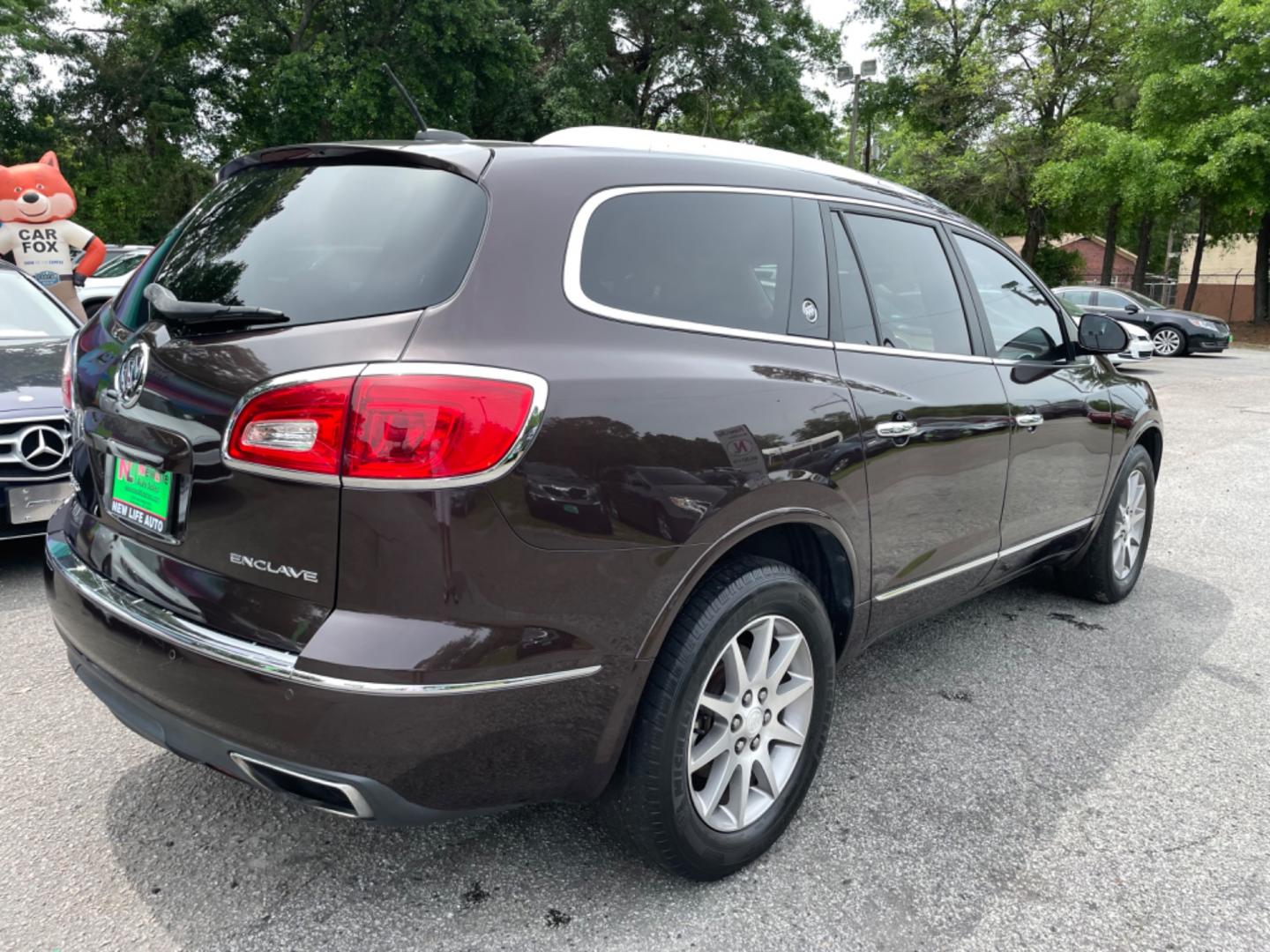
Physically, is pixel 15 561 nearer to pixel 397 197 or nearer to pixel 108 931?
pixel 108 931

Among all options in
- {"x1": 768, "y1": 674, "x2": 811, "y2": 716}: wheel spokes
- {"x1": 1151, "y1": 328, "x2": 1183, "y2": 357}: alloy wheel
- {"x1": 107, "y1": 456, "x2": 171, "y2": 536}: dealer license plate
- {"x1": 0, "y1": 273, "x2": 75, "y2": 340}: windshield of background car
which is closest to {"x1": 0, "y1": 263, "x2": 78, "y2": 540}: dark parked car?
{"x1": 0, "y1": 273, "x2": 75, "y2": 340}: windshield of background car

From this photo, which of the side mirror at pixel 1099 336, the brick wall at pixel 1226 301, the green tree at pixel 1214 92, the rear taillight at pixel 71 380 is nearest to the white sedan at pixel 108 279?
the rear taillight at pixel 71 380

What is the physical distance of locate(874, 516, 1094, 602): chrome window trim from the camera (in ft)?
9.55

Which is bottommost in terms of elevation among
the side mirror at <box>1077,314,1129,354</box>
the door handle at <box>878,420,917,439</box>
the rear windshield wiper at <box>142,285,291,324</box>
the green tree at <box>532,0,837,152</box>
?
the door handle at <box>878,420,917,439</box>

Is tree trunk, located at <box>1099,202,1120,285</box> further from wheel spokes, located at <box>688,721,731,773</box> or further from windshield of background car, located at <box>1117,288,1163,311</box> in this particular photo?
wheel spokes, located at <box>688,721,731,773</box>

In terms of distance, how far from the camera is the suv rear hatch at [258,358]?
1.80 meters

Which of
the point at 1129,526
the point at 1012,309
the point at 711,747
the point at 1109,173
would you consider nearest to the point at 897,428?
the point at 711,747

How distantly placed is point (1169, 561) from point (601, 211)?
14.9 ft

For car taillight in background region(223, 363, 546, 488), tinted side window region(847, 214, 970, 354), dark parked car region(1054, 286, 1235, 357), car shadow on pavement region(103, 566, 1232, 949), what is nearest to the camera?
car taillight in background region(223, 363, 546, 488)

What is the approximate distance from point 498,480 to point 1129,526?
379 cm

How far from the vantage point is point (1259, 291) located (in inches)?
1101

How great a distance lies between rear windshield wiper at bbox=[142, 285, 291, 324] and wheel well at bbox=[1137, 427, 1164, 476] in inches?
159

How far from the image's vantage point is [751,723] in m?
2.34

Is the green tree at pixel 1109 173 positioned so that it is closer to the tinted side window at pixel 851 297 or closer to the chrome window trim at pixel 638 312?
the tinted side window at pixel 851 297
